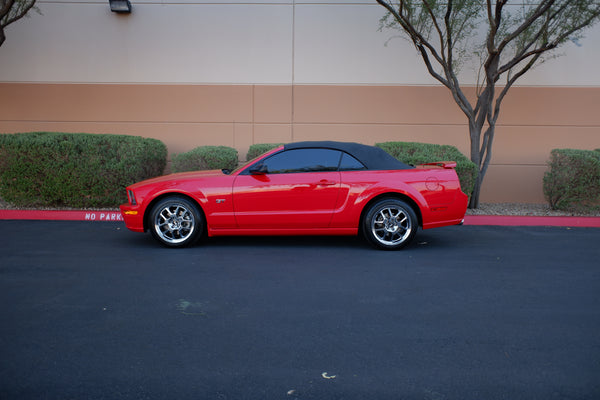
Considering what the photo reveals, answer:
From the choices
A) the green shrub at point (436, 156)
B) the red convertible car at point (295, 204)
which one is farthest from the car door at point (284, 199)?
the green shrub at point (436, 156)

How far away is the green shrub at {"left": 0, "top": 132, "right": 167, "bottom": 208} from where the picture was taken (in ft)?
30.0

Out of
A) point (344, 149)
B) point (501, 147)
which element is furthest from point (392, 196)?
point (501, 147)

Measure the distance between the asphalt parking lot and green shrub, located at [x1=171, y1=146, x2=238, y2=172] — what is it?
3.38m

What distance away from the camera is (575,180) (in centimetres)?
923

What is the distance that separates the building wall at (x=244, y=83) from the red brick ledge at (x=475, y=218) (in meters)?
2.82

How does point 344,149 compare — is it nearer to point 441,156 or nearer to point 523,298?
point 523,298

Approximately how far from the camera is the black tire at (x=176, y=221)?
637 centimetres

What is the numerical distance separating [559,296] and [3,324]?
15.6 feet

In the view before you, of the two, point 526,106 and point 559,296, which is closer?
point 559,296

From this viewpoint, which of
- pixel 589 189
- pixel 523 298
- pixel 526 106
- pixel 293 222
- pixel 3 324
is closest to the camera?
pixel 3 324

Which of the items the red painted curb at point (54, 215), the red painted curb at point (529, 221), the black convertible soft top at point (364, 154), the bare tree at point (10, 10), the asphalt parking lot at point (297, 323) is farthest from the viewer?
the bare tree at point (10, 10)

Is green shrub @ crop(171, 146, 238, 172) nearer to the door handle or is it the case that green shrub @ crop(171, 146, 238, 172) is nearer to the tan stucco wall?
the tan stucco wall

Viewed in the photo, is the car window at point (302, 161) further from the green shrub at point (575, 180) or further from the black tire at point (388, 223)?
the green shrub at point (575, 180)

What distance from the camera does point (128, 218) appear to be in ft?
21.3
